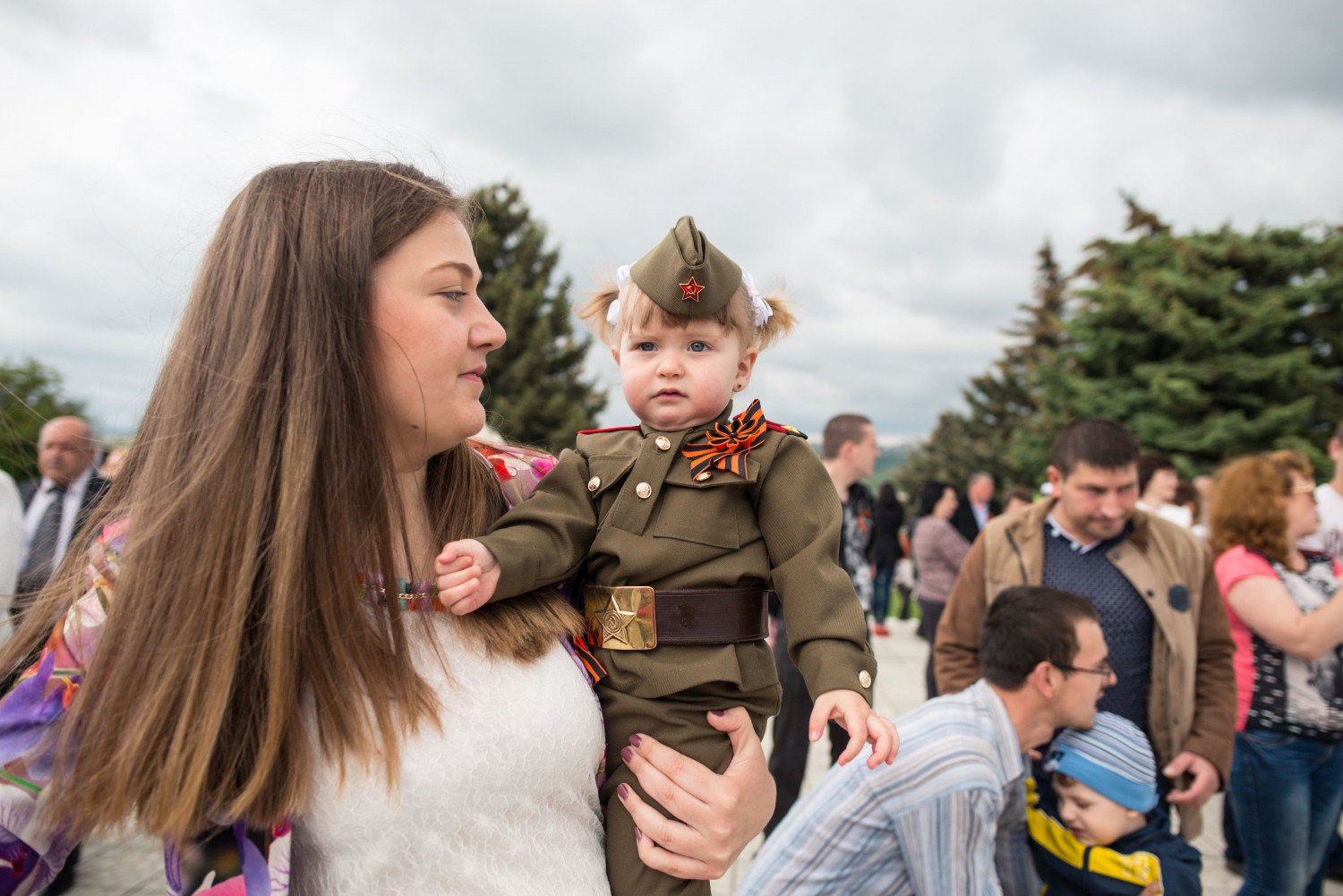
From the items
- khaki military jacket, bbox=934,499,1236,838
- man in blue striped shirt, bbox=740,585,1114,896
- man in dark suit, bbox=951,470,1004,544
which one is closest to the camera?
man in blue striped shirt, bbox=740,585,1114,896

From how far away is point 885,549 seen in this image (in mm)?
10750

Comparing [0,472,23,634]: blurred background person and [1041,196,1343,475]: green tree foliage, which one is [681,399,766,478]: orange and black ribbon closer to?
[0,472,23,634]: blurred background person

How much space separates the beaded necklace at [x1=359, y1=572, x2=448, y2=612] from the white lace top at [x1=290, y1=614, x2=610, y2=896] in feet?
0.11

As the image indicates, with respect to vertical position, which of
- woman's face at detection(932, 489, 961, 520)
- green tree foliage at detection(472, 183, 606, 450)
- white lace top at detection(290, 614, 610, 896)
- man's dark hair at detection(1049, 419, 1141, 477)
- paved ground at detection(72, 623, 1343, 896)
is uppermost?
green tree foliage at detection(472, 183, 606, 450)

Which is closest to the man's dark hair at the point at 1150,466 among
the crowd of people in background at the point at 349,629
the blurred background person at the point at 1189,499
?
the blurred background person at the point at 1189,499

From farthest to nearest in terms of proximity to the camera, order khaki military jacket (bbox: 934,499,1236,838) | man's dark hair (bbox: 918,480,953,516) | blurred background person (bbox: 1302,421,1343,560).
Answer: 1. man's dark hair (bbox: 918,480,953,516)
2. blurred background person (bbox: 1302,421,1343,560)
3. khaki military jacket (bbox: 934,499,1236,838)

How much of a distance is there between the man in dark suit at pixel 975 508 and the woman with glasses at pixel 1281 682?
118 inches

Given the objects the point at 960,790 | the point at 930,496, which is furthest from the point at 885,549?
the point at 960,790

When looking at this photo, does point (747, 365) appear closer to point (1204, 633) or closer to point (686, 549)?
point (686, 549)

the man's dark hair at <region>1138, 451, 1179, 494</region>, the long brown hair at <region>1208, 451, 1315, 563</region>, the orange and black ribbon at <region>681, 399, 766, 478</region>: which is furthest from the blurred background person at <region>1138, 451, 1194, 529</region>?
the orange and black ribbon at <region>681, 399, 766, 478</region>

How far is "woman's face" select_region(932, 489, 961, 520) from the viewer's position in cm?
796

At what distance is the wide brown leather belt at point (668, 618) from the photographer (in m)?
1.53

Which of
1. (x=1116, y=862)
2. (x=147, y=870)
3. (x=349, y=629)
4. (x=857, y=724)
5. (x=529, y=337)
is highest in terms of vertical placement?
(x=529, y=337)

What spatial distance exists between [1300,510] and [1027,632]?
6.22ft
